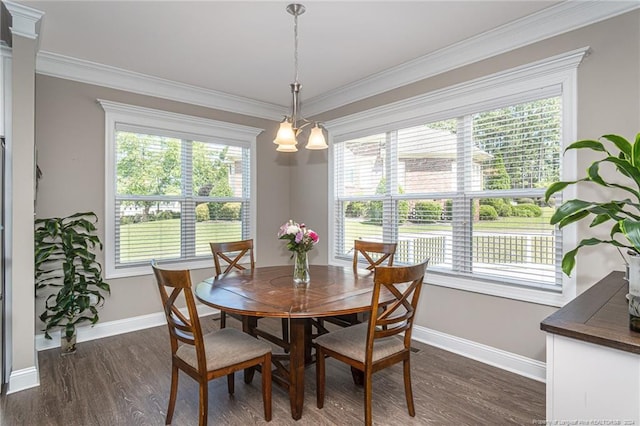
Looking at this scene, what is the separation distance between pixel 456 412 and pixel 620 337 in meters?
1.40

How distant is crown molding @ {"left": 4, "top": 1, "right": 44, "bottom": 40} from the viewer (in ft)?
7.90

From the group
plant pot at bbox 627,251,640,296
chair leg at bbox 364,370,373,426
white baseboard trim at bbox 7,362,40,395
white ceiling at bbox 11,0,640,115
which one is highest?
white ceiling at bbox 11,0,640,115

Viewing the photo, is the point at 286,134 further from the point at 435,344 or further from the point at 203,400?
the point at 435,344

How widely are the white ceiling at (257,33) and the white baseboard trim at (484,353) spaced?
2657 millimetres

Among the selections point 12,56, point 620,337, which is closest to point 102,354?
point 12,56

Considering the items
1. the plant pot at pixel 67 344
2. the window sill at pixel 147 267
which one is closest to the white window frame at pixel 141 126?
the window sill at pixel 147 267

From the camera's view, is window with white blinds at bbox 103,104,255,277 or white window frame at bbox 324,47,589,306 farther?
window with white blinds at bbox 103,104,255,277

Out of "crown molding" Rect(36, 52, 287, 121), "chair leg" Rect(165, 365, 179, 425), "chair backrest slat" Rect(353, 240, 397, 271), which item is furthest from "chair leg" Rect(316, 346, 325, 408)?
"crown molding" Rect(36, 52, 287, 121)

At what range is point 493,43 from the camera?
2.88 meters

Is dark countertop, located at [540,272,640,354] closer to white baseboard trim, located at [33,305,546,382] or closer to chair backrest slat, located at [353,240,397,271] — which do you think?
white baseboard trim, located at [33,305,546,382]

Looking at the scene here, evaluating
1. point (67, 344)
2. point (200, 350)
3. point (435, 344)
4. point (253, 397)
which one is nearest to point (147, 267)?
point (67, 344)

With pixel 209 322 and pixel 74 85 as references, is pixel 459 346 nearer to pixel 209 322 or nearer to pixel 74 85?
pixel 209 322

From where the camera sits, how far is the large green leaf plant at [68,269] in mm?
3012

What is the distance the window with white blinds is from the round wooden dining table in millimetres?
1557
